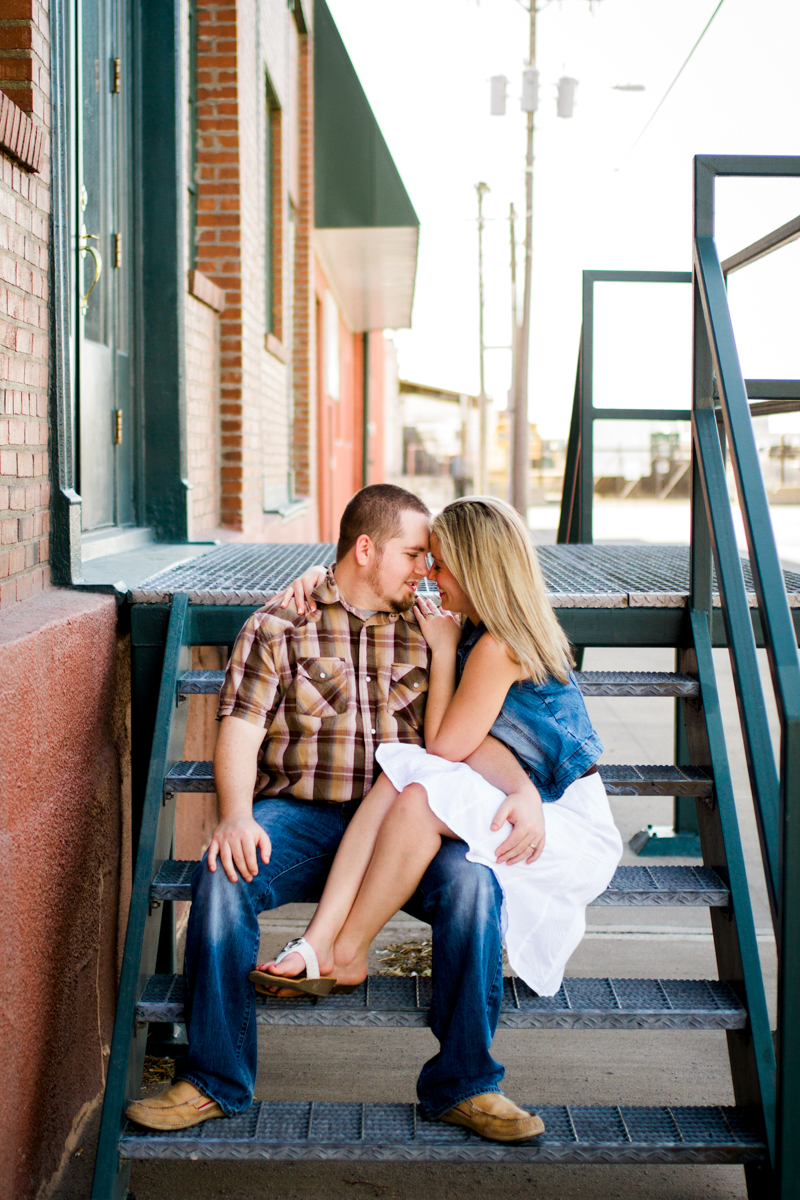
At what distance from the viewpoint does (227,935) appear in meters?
2.21

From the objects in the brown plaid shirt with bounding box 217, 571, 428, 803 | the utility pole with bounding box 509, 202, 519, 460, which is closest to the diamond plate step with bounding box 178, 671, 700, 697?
the brown plaid shirt with bounding box 217, 571, 428, 803

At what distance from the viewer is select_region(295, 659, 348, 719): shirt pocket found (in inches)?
103

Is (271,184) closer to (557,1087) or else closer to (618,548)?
(618,548)

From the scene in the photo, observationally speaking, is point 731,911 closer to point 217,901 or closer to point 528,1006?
point 528,1006

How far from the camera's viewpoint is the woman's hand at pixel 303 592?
8.68 ft

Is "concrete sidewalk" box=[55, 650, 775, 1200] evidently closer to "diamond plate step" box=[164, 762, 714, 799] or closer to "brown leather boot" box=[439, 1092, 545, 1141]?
"brown leather boot" box=[439, 1092, 545, 1141]

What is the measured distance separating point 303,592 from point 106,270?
209cm

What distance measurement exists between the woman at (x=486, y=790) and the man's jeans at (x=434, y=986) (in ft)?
0.22

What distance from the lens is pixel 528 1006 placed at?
238 cm

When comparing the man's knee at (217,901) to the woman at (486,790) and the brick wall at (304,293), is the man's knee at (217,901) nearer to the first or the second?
the woman at (486,790)

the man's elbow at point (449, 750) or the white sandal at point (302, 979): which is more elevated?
the man's elbow at point (449, 750)

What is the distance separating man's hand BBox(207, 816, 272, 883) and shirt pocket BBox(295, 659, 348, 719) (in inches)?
15.5

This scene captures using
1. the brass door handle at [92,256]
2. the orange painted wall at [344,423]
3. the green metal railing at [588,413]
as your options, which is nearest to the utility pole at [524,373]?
the orange painted wall at [344,423]

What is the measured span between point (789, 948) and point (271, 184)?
7207 millimetres
